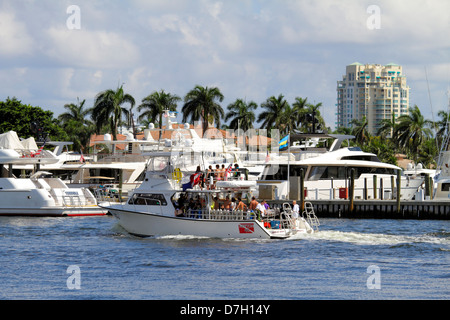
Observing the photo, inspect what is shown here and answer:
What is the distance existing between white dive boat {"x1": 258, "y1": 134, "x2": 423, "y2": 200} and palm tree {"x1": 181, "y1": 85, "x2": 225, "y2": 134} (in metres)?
37.0

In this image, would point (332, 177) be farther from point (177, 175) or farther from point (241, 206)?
point (241, 206)

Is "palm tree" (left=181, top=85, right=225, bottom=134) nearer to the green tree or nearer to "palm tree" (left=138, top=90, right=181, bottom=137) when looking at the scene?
"palm tree" (left=138, top=90, right=181, bottom=137)

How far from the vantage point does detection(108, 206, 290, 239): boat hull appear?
109 ft

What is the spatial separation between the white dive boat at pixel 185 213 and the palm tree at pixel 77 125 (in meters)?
72.6

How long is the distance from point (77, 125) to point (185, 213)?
81057 mm

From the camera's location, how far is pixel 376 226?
44219 millimetres

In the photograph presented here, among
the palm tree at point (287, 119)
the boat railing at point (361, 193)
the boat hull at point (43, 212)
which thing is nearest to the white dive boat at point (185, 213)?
the boat hull at point (43, 212)

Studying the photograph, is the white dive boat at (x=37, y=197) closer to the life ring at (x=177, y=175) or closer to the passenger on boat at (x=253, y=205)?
the life ring at (x=177, y=175)

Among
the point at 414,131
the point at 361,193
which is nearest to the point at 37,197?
the point at 361,193

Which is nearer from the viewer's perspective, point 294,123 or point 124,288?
point 124,288

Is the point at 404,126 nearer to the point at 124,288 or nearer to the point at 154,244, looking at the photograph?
the point at 154,244

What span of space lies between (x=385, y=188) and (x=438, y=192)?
15.9 ft

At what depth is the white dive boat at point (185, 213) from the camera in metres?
33.3
